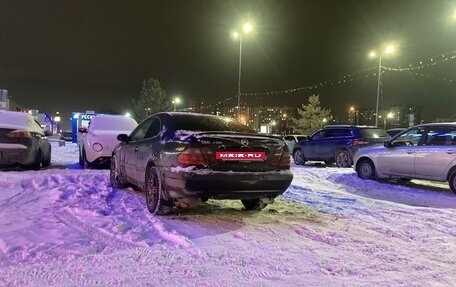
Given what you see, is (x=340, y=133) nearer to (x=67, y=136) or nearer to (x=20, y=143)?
(x=20, y=143)

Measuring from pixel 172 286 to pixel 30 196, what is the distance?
187 inches

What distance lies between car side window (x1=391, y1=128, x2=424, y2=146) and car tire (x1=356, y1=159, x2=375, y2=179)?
93cm

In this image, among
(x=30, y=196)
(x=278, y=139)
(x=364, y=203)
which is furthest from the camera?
(x=364, y=203)

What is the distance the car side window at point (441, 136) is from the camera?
993 cm

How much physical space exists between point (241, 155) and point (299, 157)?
13012 mm

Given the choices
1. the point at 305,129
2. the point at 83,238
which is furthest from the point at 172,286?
the point at 305,129

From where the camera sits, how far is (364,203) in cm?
815

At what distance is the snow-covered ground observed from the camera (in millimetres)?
4039

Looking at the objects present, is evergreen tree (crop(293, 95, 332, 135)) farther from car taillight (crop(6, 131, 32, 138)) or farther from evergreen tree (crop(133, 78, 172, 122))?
car taillight (crop(6, 131, 32, 138))

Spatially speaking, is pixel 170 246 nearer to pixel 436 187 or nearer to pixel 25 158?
pixel 25 158

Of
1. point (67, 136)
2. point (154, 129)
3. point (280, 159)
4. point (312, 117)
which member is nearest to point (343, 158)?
point (280, 159)

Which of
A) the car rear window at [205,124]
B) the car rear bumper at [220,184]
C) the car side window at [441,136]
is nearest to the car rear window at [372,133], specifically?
the car side window at [441,136]

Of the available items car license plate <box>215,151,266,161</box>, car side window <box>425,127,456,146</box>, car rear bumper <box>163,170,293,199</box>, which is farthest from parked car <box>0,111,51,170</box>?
car side window <box>425,127,456,146</box>

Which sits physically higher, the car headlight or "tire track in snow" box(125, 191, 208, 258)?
the car headlight
